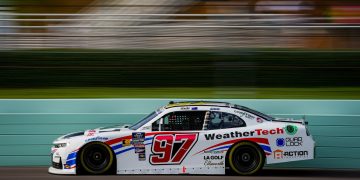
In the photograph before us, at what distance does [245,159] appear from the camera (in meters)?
12.2

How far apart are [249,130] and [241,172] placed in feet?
2.27

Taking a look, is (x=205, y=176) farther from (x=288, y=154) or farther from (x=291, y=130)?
(x=291, y=130)

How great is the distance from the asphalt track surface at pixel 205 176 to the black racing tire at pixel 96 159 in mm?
229

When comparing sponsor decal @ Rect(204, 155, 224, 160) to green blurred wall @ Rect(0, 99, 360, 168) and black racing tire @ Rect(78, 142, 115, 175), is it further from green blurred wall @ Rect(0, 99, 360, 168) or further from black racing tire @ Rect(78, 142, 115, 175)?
green blurred wall @ Rect(0, 99, 360, 168)

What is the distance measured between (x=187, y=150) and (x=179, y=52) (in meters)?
4.54

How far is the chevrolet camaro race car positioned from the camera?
12.2 metres

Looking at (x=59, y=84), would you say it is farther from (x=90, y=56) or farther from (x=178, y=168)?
(x=178, y=168)

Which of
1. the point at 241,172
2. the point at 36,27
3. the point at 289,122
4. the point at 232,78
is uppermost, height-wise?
the point at 36,27

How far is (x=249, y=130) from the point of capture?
12250 mm

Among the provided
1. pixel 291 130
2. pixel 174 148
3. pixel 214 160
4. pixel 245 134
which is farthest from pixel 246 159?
pixel 174 148

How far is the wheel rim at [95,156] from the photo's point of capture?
12227mm

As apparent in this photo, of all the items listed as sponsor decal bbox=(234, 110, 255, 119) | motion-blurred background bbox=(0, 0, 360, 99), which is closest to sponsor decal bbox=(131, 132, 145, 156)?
sponsor decal bbox=(234, 110, 255, 119)

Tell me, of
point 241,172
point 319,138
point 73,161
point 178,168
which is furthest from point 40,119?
point 319,138

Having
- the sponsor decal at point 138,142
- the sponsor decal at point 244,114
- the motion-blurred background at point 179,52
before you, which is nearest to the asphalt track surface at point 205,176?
the sponsor decal at point 138,142
